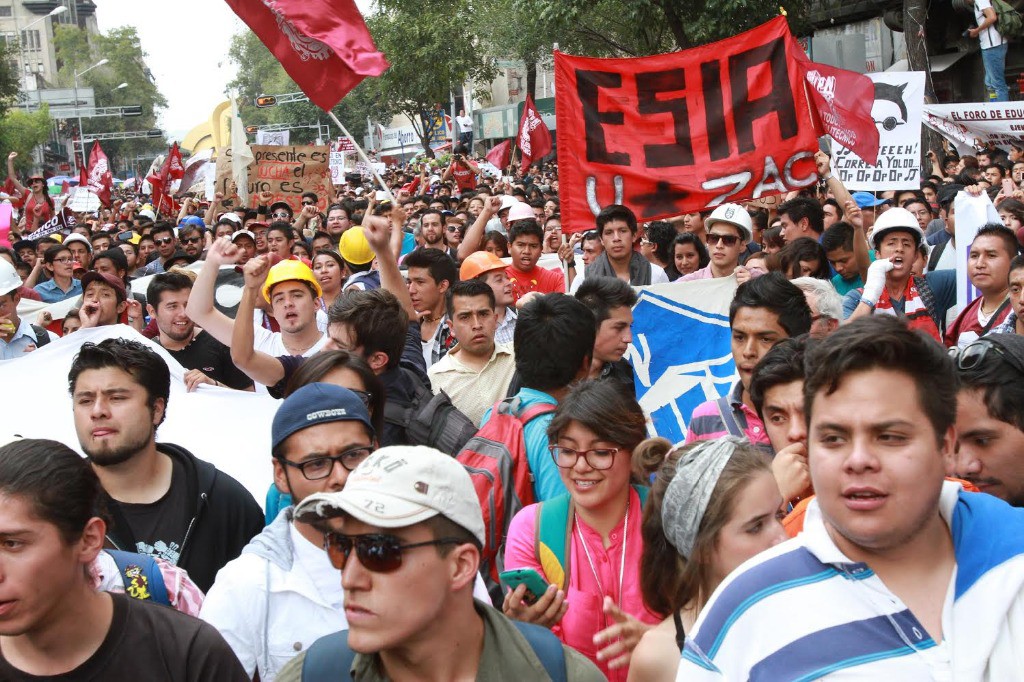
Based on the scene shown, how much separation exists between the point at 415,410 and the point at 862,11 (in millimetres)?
27647

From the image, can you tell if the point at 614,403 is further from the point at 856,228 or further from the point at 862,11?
the point at 862,11

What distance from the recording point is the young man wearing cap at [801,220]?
818 centimetres

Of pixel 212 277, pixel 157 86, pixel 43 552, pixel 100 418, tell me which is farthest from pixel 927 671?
pixel 157 86

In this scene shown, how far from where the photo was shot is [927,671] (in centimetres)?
192

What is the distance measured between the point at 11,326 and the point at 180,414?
90.0 inches

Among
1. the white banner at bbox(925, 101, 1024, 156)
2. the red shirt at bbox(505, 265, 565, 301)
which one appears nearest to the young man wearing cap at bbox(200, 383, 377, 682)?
the red shirt at bbox(505, 265, 565, 301)

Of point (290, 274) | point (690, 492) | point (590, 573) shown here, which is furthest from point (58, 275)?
point (690, 492)

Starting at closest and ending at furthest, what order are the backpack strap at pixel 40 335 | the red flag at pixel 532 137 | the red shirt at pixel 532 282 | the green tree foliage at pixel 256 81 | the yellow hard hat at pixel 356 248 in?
the backpack strap at pixel 40 335
the yellow hard hat at pixel 356 248
the red shirt at pixel 532 282
the red flag at pixel 532 137
the green tree foliage at pixel 256 81

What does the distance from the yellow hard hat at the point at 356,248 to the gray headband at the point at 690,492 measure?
216 inches

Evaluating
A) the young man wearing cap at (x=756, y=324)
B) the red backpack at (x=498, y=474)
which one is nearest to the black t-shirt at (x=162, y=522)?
the red backpack at (x=498, y=474)

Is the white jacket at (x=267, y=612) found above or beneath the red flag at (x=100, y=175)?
beneath

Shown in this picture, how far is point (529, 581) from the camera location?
2734mm

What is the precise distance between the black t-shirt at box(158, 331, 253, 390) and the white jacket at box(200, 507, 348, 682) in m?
3.48

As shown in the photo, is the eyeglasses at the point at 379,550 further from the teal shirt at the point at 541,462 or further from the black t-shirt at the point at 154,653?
the teal shirt at the point at 541,462
